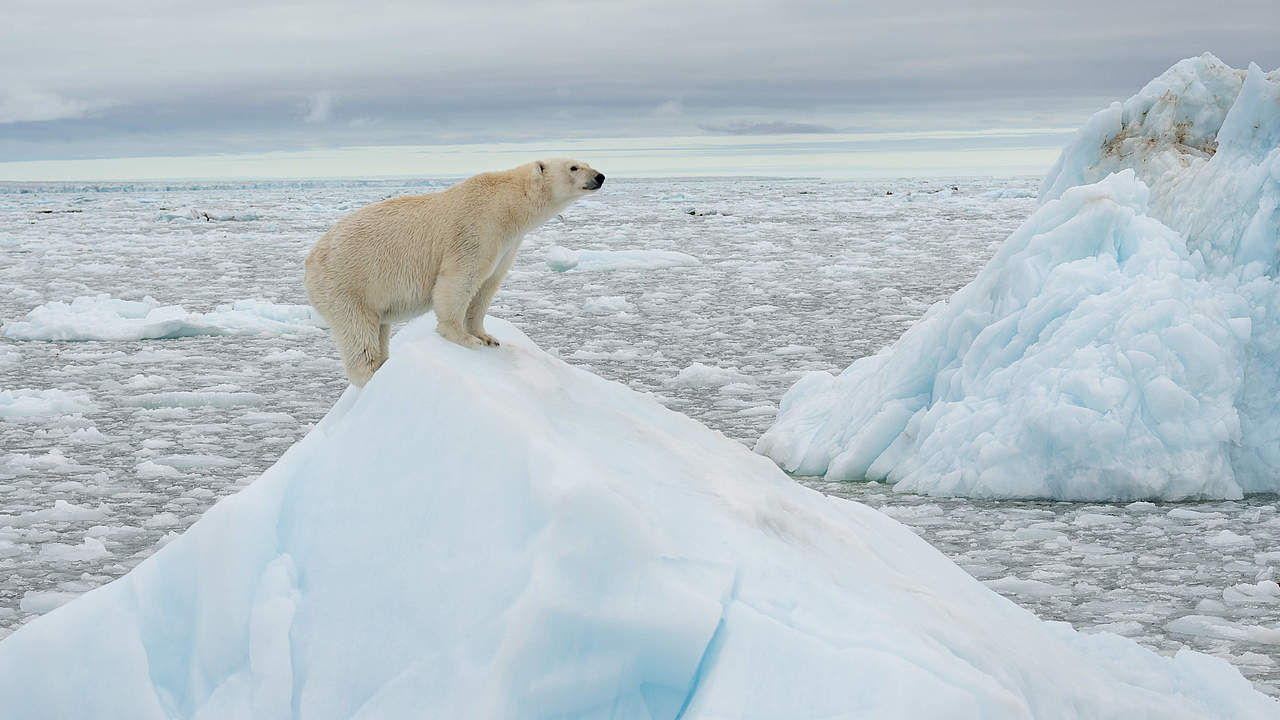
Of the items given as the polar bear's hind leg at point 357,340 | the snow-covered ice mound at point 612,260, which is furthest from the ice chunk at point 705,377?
the snow-covered ice mound at point 612,260

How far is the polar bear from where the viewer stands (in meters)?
3.62

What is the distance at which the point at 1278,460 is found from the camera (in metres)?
5.55

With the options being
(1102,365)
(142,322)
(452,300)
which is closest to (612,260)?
(142,322)

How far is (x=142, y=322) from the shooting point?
35.0 feet

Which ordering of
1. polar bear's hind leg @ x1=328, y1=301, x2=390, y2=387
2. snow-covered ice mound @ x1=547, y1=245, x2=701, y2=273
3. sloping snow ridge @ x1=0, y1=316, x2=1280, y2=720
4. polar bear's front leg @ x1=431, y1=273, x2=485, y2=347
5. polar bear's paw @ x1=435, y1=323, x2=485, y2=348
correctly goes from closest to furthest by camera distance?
1. sloping snow ridge @ x1=0, y1=316, x2=1280, y2=720
2. polar bear's paw @ x1=435, y1=323, x2=485, y2=348
3. polar bear's front leg @ x1=431, y1=273, x2=485, y2=347
4. polar bear's hind leg @ x1=328, y1=301, x2=390, y2=387
5. snow-covered ice mound @ x1=547, y1=245, x2=701, y2=273

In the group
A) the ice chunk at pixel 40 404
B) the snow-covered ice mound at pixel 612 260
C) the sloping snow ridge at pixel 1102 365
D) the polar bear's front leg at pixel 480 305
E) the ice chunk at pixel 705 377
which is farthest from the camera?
the snow-covered ice mound at pixel 612 260

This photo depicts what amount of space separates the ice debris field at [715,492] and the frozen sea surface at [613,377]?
0.10ft

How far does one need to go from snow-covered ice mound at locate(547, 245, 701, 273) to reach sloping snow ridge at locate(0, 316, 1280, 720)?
1392 cm

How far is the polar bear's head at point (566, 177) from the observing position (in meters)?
3.87

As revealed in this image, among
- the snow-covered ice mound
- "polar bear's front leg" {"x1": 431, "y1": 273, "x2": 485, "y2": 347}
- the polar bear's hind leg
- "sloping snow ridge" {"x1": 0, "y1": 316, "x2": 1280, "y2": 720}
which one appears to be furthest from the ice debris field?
the snow-covered ice mound

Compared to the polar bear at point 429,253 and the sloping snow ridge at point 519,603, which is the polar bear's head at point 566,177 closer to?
the polar bear at point 429,253

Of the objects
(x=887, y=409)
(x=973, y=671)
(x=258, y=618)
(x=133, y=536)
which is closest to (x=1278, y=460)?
(x=887, y=409)

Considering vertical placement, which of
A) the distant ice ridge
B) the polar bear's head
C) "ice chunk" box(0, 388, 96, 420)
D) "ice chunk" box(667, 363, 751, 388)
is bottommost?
the distant ice ridge

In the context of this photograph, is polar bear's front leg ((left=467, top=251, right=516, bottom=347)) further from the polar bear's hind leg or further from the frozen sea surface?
the frozen sea surface
